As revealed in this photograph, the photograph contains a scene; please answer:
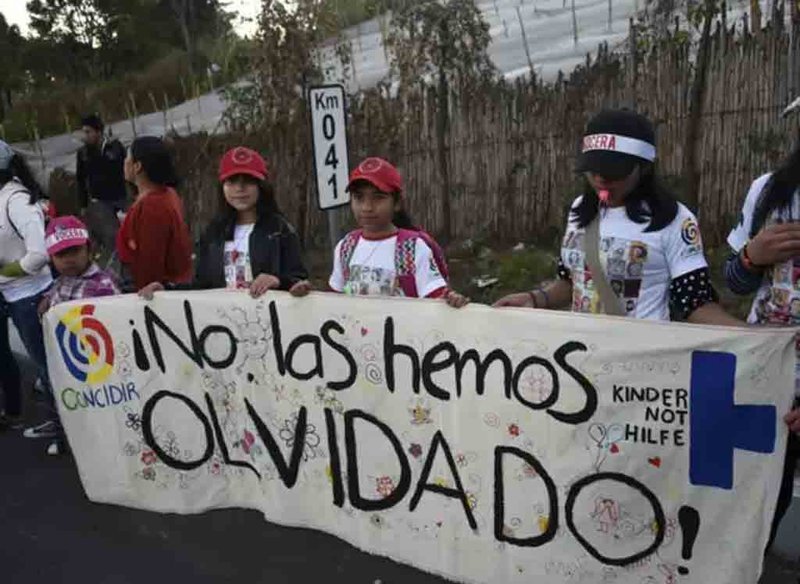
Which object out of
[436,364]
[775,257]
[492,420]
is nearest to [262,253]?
[436,364]

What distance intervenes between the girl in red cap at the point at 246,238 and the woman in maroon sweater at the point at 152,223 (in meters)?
0.52

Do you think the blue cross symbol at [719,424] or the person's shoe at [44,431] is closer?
the blue cross symbol at [719,424]

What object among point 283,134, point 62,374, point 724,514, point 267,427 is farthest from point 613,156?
point 283,134

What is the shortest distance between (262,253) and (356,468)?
3.55 ft

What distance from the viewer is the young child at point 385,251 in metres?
3.36

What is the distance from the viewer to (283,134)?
30.9 feet

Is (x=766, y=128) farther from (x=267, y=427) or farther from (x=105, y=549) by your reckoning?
(x=105, y=549)

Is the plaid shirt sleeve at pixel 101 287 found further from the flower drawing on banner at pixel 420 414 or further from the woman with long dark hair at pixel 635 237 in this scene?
the woman with long dark hair at pixel 635 237

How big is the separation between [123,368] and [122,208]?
599 centimetres

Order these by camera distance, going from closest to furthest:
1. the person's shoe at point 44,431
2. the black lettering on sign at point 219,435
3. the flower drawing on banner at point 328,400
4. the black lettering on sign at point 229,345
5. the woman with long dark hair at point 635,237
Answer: the woman with long dark hair at point 635,237
the flower drawing on banner at point 328,400
the black lettering on sign at point 229,345
the black lettering on sign at point 219,435
the person's shoe at point 44,431

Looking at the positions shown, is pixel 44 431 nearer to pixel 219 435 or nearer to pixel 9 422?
pixel 9 422

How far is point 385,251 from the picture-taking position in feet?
11.2

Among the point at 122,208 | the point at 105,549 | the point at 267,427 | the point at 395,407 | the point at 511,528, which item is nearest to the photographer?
the point at 511,528

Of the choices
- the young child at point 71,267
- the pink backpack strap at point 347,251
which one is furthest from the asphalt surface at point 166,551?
the pink backpack strap at point 347,251
